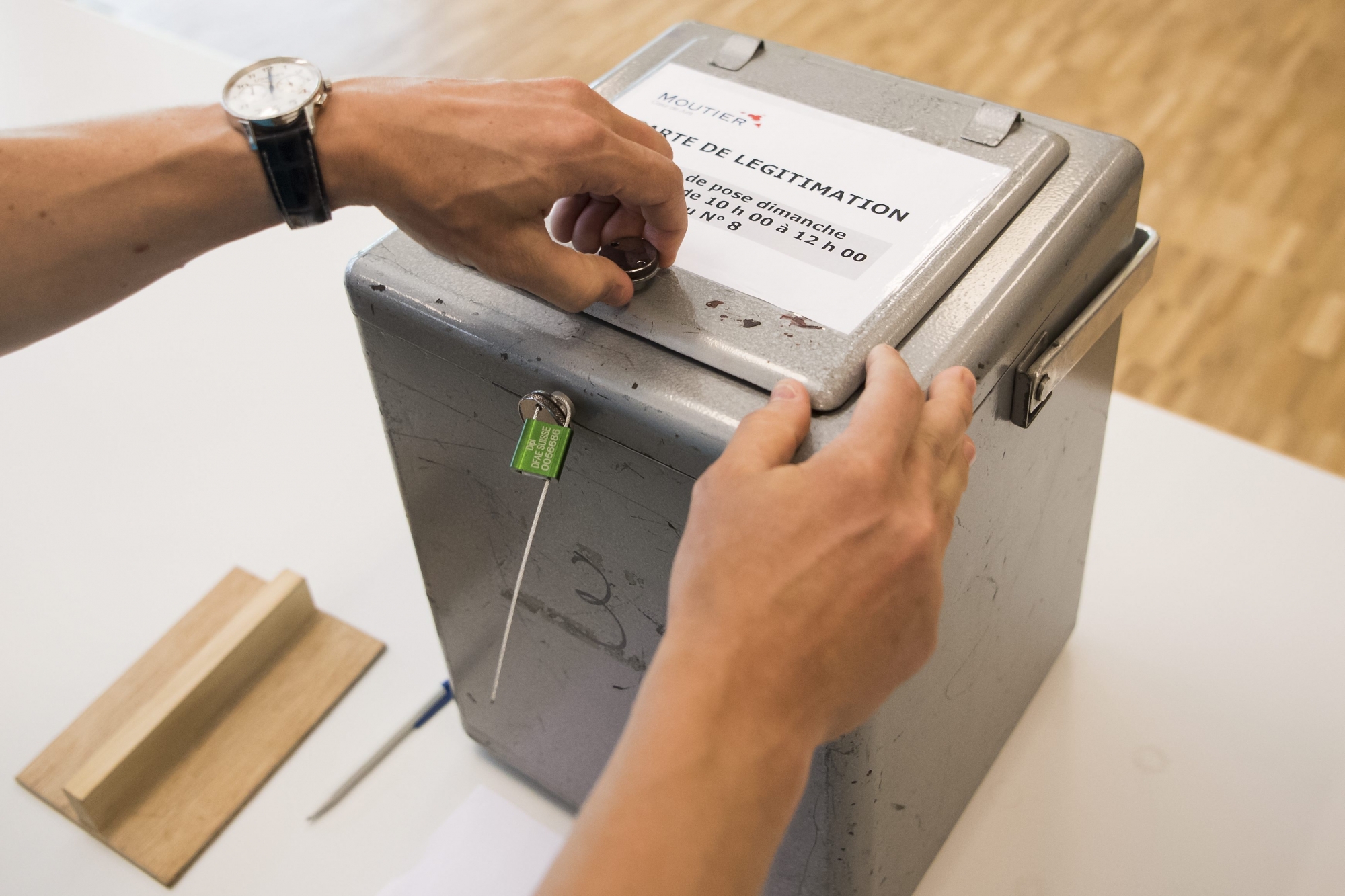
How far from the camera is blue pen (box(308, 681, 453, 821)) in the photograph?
2.95 feet

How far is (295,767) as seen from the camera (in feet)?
3.03

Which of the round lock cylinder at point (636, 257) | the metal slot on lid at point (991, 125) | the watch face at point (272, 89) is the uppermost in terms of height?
the metal slot on lid at point (991, 125)

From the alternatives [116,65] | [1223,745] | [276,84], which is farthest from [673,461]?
[116,65]

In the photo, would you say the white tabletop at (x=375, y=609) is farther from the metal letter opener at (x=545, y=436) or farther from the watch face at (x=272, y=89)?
the watch face at (x=272, y=89)

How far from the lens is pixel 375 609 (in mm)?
1035

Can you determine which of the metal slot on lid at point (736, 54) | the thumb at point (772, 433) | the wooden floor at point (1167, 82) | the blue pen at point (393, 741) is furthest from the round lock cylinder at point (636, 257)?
the wooden floor at point (1167, 82)

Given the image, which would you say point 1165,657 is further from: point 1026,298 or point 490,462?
point 490,462

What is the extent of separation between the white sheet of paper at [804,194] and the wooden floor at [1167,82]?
975 millimetres

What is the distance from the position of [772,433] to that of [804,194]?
239 millimetres

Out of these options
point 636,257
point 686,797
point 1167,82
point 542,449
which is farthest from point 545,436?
point 1167,82

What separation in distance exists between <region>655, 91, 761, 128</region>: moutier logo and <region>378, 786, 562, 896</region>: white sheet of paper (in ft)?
1.79

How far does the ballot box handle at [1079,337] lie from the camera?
2.07ft

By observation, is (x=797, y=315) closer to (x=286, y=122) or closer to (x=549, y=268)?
(x=549, y=268)

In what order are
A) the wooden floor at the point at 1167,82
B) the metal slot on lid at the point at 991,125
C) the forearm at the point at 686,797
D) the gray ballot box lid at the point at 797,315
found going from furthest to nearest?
the wooden floor at the point at 1167,82, the metal slot on lid at the point at 991,125, the gray ballot box lid at the point at 797,315, the forearm at the point at 686,797
